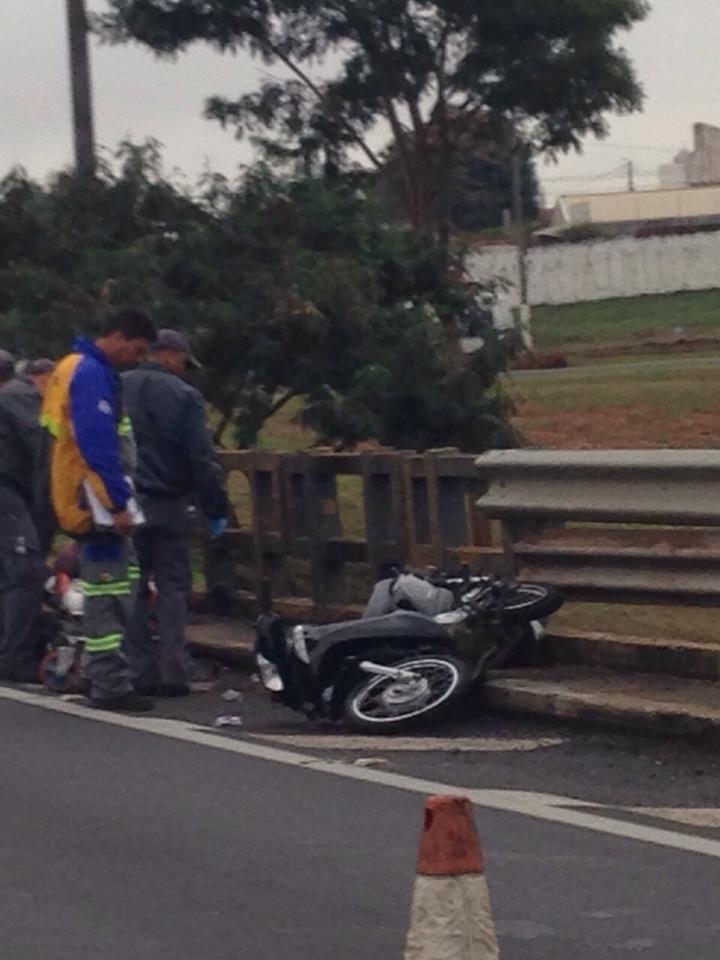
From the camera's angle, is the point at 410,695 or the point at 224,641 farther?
the point at 224,641

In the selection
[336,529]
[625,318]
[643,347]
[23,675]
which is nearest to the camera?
[23,675]

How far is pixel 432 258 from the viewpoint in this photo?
16.7m

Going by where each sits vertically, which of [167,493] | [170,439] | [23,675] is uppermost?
[170,439]

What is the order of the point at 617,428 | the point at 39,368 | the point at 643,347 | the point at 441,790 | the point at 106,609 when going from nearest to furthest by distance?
the point at 441,790, the point at 106,609, the point at 39,368, the point at 617,428, the point at 643,347

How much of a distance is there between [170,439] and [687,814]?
4.01m

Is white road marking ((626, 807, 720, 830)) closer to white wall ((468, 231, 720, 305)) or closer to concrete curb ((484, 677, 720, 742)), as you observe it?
concrete curb ((484, 677, 720, 742))

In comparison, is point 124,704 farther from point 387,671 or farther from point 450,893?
point 450,893

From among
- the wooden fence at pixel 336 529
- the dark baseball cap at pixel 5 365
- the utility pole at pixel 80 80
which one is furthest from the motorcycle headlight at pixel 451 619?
the utility pole at pixel 80 80

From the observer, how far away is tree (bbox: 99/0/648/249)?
35.1 meters

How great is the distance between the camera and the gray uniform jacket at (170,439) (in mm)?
10859

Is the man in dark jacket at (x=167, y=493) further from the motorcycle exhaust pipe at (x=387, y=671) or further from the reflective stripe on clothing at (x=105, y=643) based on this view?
the motorcycle exhaust pipe at (x=387, y=671)

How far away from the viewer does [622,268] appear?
63469 mm

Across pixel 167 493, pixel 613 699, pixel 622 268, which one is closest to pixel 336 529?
pixel 167 493

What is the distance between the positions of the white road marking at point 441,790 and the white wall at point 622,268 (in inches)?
2098
